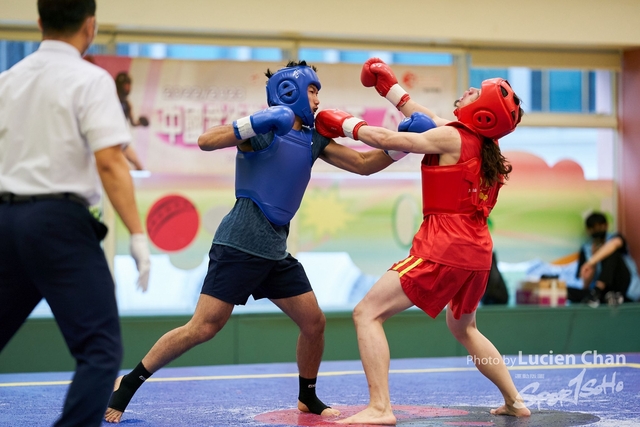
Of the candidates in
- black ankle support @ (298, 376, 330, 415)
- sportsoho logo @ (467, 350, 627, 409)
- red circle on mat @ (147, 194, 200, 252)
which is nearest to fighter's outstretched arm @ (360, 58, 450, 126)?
sportsoho logo @ (467, 350, 627, 409)

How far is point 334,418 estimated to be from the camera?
335 centimetres

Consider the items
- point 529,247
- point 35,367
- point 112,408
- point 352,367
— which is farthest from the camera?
point 529,247

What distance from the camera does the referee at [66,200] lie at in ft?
7.23

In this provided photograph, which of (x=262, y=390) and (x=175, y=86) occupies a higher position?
(x=175, y=86)

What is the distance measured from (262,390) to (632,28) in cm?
509

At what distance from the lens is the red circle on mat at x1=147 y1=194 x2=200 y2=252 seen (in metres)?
6.75

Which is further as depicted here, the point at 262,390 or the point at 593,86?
the point at 593,86

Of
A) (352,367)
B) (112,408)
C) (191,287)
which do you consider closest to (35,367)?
(191,287)

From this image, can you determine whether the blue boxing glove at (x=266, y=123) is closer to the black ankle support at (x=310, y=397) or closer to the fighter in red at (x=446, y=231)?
the fighter in red at (x=446, y=231)

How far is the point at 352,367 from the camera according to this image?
523cm

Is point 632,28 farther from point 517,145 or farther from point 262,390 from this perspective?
point 262,390

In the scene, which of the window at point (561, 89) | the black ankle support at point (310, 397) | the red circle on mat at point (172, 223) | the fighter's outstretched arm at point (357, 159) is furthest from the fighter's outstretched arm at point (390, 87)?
the window at point (561, 89)

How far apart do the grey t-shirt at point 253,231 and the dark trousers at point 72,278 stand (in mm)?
1108

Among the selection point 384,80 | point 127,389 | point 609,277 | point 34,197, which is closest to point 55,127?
point 34,197
